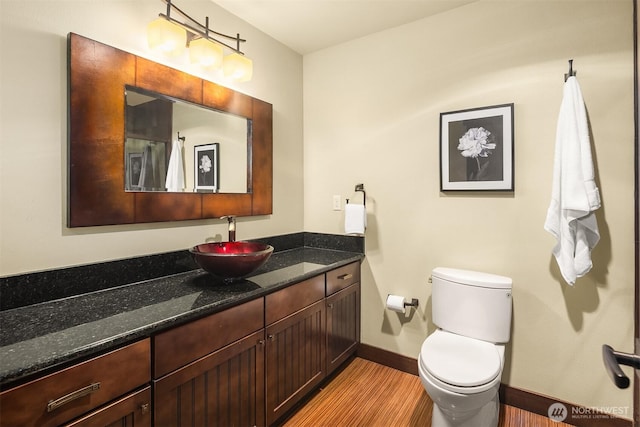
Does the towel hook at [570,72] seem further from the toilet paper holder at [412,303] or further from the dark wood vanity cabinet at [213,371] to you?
the dark wood vanity cabinet at [213,371]

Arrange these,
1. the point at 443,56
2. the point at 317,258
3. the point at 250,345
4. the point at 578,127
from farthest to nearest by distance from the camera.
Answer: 1. the point at 317,258
2. the point at 443,56
3. the point at 578,127
4. the point at 250,345

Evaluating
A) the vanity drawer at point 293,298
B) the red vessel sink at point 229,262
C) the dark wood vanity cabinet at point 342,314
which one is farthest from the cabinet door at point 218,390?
the dark wood vanity cabinet at point 342,314

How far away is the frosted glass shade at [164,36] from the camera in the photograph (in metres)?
1.57

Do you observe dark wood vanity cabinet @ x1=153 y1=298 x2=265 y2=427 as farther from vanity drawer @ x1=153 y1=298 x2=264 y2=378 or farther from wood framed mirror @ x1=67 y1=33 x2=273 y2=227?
wood framed mirror @ x1=67 y1=33 x2=273 y2=227

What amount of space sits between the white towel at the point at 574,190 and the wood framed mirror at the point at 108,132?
1.99 m

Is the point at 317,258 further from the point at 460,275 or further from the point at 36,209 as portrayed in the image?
the point at 36,209

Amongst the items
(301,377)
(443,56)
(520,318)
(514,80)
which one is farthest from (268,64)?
(520,318)

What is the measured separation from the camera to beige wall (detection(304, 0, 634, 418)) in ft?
5.55

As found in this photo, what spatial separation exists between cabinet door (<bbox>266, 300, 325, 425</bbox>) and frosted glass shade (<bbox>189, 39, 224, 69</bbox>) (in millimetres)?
1476

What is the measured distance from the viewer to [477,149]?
2.02 m

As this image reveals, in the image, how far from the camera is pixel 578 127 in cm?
165

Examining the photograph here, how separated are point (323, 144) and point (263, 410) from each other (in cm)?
191

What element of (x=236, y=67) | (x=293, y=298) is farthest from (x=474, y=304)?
(x=236, y=67)

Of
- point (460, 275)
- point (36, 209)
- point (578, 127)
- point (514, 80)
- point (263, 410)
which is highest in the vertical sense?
point (514, 80)
